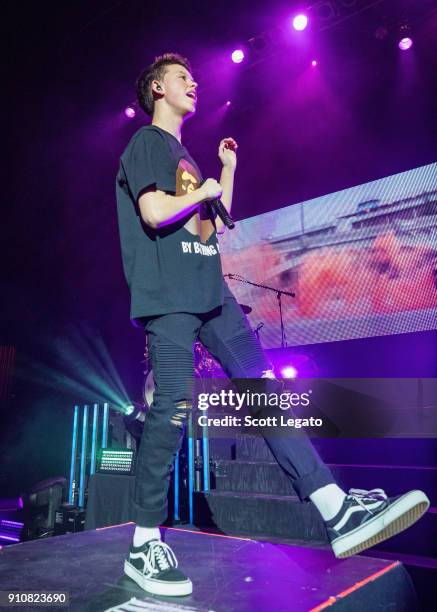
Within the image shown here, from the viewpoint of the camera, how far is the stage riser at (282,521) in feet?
7.47

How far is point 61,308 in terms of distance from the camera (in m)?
6.61

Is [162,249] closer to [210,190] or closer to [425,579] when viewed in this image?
[210,190]

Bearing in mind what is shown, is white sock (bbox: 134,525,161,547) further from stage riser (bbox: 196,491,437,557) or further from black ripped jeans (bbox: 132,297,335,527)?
stage riser (bbox: 196,491,437,557)

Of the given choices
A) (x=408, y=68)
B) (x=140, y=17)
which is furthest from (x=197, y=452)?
(x=408, y=68)

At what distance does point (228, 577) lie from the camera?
4.50 feet

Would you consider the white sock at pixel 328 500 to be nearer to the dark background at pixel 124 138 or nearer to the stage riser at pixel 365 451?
the stage riser at pixel 365 451

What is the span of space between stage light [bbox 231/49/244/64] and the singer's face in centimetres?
451

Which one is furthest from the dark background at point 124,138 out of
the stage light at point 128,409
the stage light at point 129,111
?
the stage light at point 128,409

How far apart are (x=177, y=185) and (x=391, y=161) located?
479 cm

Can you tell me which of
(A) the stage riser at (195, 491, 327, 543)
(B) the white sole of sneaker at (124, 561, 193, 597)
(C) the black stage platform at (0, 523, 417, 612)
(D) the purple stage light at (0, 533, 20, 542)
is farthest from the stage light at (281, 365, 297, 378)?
(B) the white sole of sneaker at (124, 561, 193, 597)

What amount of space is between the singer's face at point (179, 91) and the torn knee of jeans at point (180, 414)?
1062 millimetres

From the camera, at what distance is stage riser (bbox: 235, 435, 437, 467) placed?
117 inches

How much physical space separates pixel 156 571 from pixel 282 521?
62.4 inches

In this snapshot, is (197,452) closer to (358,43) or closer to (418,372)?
(418,372)
